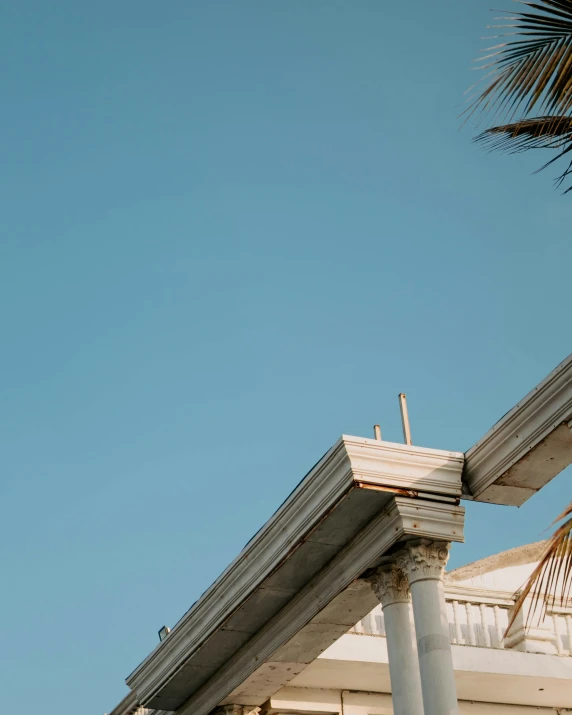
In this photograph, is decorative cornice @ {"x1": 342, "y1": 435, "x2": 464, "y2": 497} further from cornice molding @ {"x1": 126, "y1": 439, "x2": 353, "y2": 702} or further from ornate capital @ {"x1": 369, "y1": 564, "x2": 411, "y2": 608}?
ornate capital @ {"x1": 369, "y1": 564, "x2": 411, "y2": 608}

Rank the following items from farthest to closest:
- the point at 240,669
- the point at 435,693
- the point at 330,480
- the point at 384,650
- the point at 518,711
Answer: the point at 518,711 → the point at 384,650 → the point at 240,669 → the point at 330,480 → the point at 435,693

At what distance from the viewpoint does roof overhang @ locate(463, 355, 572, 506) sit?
1138cm

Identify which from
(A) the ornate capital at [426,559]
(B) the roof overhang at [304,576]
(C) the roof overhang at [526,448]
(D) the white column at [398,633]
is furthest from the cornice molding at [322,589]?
(C) the roof overhang at [526,448]

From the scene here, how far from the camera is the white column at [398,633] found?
1304cm

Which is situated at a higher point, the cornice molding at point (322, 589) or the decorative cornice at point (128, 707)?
the decorative cornice at point (128, 707)

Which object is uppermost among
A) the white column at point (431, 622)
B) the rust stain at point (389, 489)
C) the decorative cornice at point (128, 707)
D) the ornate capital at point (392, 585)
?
the decorative cornice at point (128, 707)

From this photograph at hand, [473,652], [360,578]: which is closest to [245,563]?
[360,578]

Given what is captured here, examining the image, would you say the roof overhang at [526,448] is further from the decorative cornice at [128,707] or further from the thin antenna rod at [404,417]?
the decorative cornice at [128,707]

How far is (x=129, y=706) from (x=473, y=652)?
650 centimetres

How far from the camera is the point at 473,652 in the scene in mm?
18172

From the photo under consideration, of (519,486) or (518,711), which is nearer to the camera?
(519,486)

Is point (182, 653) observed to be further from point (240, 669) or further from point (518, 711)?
point (518, 711)

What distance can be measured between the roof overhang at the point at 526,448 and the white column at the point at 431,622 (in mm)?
848

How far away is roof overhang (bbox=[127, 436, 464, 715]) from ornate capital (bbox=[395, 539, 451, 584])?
0.57 feet
